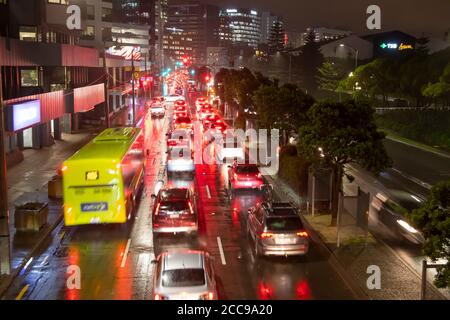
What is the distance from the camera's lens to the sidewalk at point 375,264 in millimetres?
15234

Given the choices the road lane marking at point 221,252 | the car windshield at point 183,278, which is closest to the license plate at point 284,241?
the road lane marking at point 221,252

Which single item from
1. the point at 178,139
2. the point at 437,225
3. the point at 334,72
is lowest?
the point at 178,139

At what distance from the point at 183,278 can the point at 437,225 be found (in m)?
5.44

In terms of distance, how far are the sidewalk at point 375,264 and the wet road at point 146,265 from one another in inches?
19.2

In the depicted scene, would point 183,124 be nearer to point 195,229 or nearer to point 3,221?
point 195,229

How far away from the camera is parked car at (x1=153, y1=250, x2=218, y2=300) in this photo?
41.6 feet

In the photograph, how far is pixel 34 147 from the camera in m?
44.5

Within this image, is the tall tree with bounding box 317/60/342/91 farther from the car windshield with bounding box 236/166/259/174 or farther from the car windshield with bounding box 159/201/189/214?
the car windshield with bounding box 159/201/189/214

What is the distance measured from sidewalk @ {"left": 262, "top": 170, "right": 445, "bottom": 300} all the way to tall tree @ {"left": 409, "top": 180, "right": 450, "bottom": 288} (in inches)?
136

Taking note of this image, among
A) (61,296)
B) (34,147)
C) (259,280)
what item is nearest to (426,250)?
(259,280)

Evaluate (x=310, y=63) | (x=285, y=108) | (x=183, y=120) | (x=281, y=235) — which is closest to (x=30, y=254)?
(x=281, y=235)

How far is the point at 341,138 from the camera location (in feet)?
68.8
